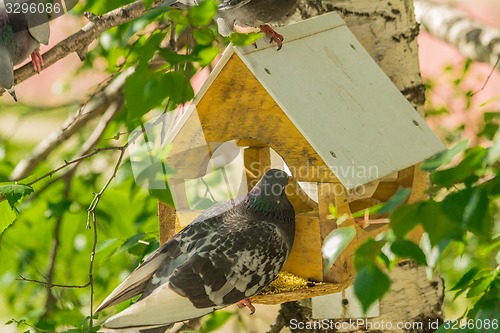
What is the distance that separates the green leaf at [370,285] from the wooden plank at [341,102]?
487mm

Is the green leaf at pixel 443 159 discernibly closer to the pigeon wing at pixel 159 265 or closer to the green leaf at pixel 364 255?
the green leaf at pixel 364 255

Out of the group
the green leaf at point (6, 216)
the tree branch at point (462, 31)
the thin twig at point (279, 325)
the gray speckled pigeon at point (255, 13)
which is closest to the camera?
the green leaf at point (6, 216)

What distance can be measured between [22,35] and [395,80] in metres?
1.02

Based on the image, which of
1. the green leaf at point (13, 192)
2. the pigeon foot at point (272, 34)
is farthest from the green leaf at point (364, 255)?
the green leaf at point (13, 192)

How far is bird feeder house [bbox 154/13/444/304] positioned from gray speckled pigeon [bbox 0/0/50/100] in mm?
511

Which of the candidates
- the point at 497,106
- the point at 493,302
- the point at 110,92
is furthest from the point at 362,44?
the point at 497,106

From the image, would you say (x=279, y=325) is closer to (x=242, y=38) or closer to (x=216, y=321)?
(x=216, y=321)

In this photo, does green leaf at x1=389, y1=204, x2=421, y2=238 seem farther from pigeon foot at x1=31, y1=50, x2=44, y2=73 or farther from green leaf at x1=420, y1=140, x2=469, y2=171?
→ pigeon foot at x1=31, y1=50, x2=44, y2=73

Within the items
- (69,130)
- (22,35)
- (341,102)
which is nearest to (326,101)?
(341,102)

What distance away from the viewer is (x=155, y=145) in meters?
2.06

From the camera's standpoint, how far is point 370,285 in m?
1.09

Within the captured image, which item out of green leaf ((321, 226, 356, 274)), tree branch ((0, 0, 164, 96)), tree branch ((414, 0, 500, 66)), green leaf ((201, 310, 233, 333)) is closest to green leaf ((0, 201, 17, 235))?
tree branch ((0, 0, 164, 96))

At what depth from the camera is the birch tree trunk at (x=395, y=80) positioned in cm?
219

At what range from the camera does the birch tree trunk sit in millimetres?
2189
